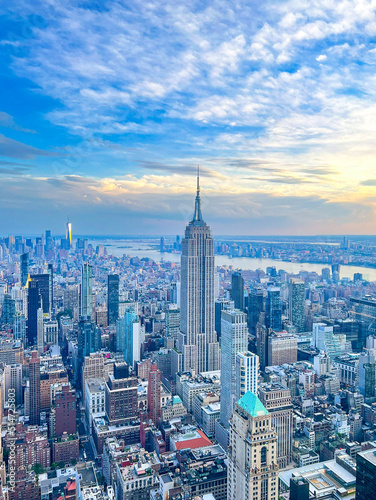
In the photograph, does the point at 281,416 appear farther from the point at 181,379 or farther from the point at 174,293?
the point at 174,293

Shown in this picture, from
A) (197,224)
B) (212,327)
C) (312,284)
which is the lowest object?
(212,327)

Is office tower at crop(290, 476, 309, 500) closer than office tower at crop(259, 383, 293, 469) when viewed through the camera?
Yes

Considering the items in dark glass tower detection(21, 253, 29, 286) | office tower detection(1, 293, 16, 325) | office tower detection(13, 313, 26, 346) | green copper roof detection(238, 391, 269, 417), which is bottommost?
office tower detection(13, 313, 26, 346)

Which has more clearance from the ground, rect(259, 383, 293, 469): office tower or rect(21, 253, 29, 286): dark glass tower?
rect(21, 253, 29, 286): dark glass tower

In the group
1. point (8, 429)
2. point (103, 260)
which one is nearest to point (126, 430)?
point (8, 429)

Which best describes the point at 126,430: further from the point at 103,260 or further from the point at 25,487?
the point at 103,260

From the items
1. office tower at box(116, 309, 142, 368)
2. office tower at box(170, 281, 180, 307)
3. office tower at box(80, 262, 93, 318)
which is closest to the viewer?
office tower at box(116, 309, 142, 368)

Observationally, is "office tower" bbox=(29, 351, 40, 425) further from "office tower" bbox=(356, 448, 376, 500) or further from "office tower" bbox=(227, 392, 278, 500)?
"office tower" bbox=(356, 448, 376, 500)

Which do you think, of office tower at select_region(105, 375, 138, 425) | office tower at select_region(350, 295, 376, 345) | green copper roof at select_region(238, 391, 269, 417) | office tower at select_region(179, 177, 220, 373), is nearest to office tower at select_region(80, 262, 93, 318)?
office tower at select_region(179, 177, 220, 373)
